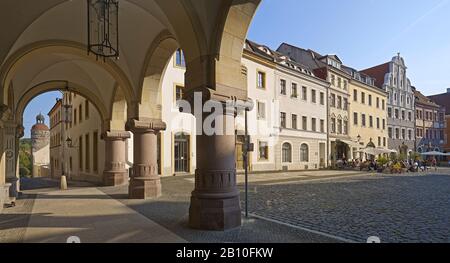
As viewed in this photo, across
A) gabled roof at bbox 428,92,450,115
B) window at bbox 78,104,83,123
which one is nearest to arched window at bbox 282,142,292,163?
window at bbox 78,104,83,123

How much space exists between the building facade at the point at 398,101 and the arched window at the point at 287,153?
24.3 metres

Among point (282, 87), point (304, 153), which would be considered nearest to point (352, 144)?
point (304, 153)

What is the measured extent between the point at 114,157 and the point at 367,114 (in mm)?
36411

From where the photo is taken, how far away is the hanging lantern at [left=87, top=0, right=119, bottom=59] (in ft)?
21.0

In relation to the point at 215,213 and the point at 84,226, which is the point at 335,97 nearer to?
the point at 215,213

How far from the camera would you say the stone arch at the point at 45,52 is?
8.91m

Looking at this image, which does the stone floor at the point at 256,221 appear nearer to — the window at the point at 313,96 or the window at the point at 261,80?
the window at the point at 261,80

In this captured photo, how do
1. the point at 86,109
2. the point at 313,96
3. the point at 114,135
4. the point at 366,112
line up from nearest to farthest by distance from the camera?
the point at 114,135 < the point at 86,109 < the point at 313,96 < the point at 366,112

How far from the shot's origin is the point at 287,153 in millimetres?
29391

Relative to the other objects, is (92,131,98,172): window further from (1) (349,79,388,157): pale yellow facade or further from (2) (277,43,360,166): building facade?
(1) (349,79,388,157): pale yellow facade

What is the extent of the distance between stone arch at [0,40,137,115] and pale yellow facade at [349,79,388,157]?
3278 cm

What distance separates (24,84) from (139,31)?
791cm
